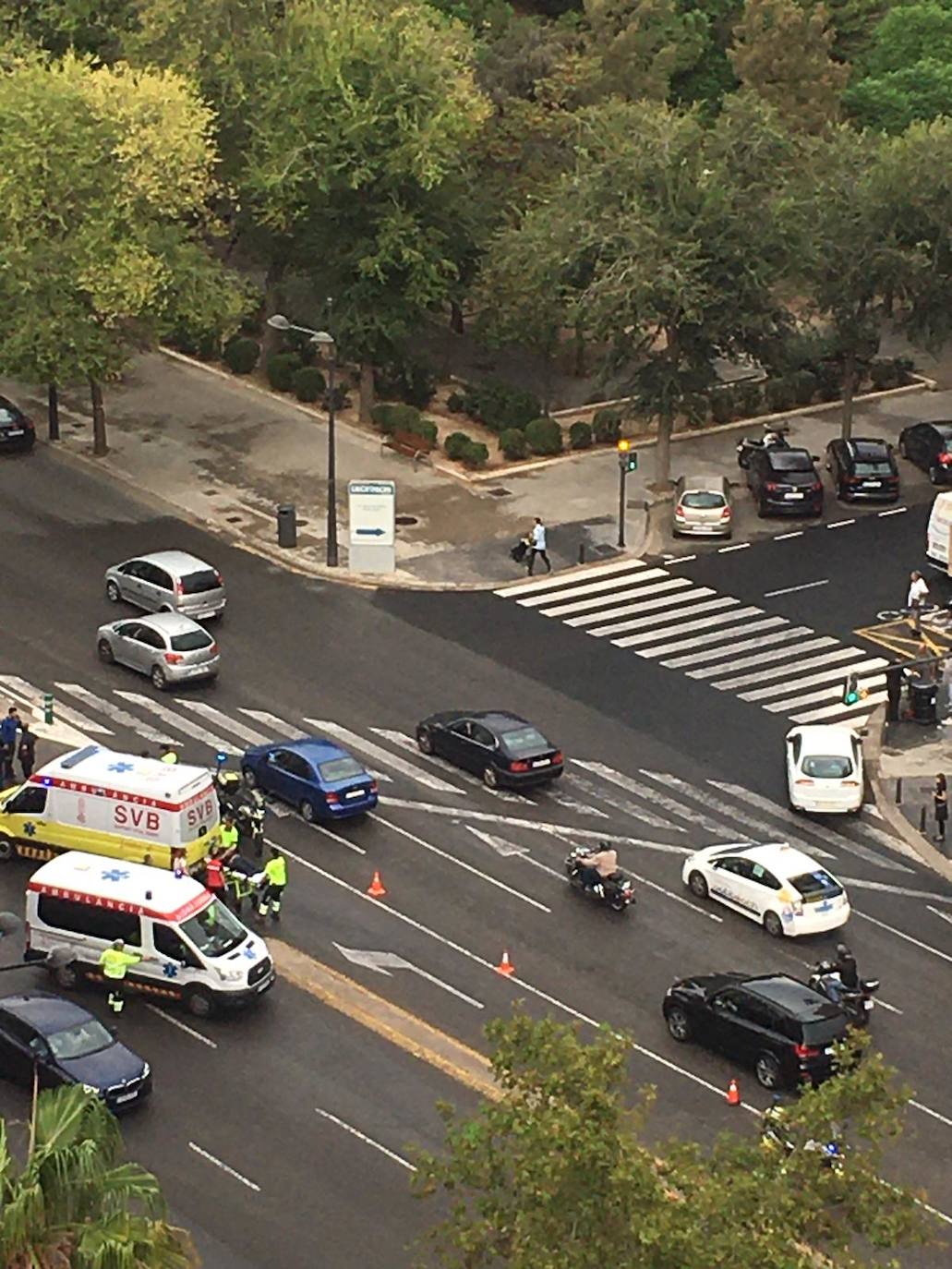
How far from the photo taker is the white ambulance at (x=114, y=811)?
154 ft

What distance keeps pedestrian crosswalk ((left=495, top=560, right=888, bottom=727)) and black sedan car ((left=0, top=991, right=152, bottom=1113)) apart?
21.3 m

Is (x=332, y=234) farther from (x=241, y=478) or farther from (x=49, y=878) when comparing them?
(x=49, y=878)

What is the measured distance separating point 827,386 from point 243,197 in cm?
1850

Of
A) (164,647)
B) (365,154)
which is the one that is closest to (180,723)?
(164,647)

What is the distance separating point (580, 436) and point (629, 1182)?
47089mm

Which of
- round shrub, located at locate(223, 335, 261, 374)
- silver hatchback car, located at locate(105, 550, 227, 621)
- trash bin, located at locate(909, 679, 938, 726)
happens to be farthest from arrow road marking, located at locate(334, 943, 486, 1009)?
round shrub, located at locate(223, 335, 261, 374)

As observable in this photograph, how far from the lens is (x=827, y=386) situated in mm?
79375

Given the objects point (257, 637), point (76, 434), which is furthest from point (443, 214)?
point (257, 637)

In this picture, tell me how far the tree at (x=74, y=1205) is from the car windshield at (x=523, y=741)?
82.8 ft

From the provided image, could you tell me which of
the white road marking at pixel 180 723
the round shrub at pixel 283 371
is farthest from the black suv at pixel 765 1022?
the round shrub at pixel 283 371

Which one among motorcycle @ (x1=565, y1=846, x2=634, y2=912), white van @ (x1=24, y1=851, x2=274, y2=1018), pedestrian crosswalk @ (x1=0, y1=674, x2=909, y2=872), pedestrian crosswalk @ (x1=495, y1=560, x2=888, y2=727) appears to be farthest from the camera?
pedestrian crosswalk @ (x1=495, y1=560, x2=888, y2=727)

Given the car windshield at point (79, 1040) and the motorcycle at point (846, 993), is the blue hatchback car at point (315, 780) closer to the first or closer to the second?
the motorcycle at point (846, 993)

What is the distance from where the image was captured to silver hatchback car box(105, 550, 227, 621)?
60.2m

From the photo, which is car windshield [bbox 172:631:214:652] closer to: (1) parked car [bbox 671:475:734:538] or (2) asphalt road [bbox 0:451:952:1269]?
(2) asphalt road [bbox 0:451:952:1269]
